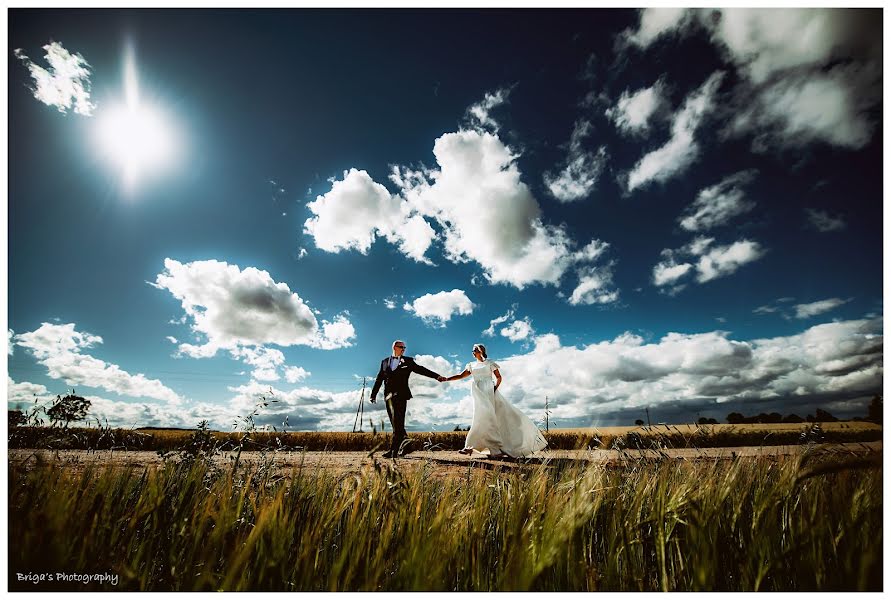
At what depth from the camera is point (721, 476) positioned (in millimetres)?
3520

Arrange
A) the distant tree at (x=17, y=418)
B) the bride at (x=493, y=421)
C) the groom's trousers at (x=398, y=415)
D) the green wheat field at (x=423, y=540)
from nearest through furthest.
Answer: the green wheat field at (x=423, y=540) → the distant tree at (x=17, y=418) → the groom's trousers at (x=398, y=415) → the bride at (x=493, y=421)

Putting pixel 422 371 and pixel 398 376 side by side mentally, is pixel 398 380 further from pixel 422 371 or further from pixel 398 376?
pixel 422 371

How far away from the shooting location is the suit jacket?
31.2ft

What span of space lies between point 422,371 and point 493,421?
222 centimetres

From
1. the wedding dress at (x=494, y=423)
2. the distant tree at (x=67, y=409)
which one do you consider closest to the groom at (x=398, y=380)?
the wedding dress at (x=494, y=423)

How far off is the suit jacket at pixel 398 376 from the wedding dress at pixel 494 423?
4.96 ft

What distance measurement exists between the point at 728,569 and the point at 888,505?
55.4 inches

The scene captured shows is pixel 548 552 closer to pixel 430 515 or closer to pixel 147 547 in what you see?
pixel 430 515

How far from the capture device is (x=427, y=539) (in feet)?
6.54

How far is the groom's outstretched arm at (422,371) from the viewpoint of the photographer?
9.81 m

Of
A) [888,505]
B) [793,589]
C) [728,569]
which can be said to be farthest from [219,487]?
[888,505]

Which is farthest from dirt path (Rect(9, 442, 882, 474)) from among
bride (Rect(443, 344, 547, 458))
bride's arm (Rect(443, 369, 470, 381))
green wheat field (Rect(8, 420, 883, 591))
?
bride's arm (Rect(443, 369, 470, 381))

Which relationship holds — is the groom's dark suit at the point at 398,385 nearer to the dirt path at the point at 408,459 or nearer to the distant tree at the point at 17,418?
the dirt path at the point at 408,459

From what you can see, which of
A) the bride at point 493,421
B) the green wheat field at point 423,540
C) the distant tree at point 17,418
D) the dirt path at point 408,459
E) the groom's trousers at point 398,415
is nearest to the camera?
the green wheat field at point 423,540
